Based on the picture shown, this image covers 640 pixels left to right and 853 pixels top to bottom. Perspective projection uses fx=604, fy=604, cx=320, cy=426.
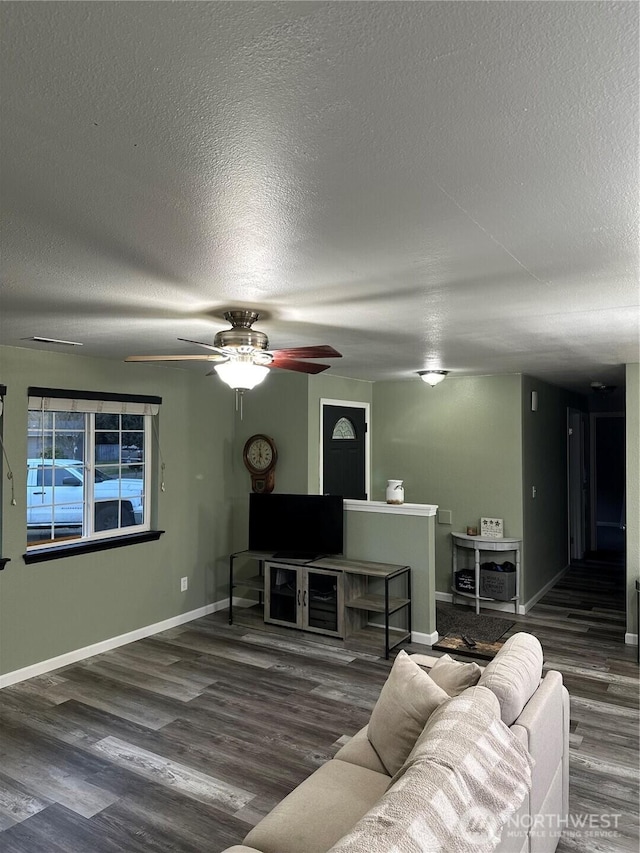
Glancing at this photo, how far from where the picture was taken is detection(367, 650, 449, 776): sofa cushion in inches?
90.3

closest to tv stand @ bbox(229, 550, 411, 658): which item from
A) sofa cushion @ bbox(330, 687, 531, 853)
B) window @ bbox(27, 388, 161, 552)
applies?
window @ bbox(27, 388, 161, 552)

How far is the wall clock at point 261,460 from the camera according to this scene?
612 cm

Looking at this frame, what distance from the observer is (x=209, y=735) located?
3.60m

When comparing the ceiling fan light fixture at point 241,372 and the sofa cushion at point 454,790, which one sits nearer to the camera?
the sofa cushion at point 454,790

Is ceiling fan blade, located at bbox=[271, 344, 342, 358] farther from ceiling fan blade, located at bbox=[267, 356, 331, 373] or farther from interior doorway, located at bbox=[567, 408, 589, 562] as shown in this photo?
interior doorway, located at bbox=[567, 408, 589, 562]

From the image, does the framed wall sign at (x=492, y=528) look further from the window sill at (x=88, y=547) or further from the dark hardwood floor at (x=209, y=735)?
the window sill at (x=88, y=547)

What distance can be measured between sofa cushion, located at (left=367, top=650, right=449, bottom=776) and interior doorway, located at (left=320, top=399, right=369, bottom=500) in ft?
12.4

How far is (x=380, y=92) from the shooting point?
44.2 inches

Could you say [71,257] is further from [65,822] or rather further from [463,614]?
[463,614]

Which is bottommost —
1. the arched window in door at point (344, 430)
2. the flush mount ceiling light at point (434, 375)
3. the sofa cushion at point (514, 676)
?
the sofa cushion at point (514, 676)

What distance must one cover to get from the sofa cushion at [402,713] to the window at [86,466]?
3210mm

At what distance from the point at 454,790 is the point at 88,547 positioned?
12.8 feet

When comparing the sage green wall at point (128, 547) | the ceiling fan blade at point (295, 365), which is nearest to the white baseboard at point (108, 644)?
the sage green wall at point (128, 547)

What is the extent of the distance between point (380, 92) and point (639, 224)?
1.09 metres
